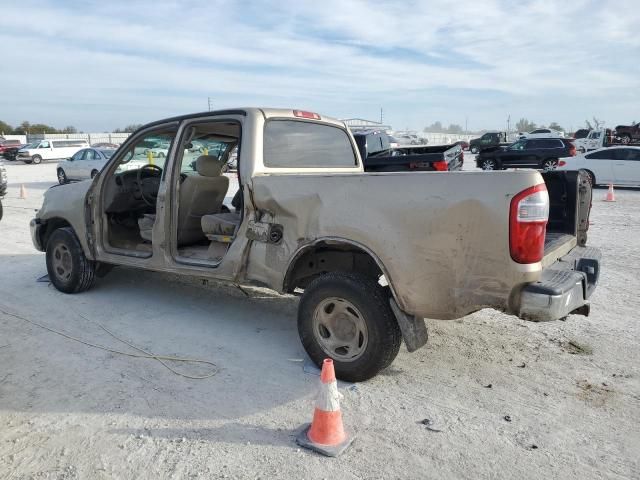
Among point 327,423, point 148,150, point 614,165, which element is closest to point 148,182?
point 148,150

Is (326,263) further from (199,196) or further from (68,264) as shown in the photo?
(68,264)

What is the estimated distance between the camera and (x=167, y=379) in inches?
144

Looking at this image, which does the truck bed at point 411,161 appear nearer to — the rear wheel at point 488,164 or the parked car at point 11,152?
the rear wheel at point 488,164

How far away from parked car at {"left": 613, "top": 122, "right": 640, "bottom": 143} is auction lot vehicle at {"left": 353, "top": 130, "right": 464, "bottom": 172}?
2369 centimetres

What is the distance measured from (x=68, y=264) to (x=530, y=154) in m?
20.8

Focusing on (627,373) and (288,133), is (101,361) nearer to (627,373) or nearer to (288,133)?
(288,133)

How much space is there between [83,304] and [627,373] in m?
4.95

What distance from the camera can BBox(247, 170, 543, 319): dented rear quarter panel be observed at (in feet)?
9.64

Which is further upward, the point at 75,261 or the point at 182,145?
the point at 182,145

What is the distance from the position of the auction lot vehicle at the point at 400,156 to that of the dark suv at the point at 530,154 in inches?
318

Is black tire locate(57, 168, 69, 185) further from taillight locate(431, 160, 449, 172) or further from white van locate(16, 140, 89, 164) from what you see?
white van locate(16, 140, 89, 164)

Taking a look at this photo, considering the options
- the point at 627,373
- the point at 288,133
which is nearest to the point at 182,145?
the point at 288,133

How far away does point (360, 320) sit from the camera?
3508 mm

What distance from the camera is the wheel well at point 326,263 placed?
3.79 meters
